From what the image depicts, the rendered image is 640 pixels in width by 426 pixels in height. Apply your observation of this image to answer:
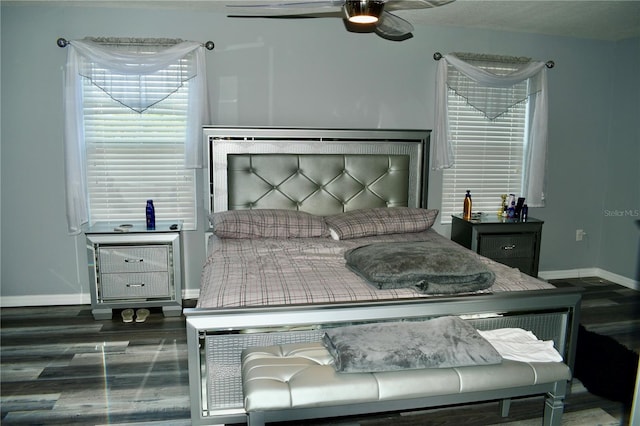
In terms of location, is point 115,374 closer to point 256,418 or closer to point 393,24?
point 256,418

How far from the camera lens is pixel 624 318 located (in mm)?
3723

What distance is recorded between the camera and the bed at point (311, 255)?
6.85 feet

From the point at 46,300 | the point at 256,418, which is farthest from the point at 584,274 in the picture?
the point at 46,300

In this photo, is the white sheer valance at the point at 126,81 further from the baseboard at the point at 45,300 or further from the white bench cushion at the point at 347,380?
the white bench cushion at the point at 347,380

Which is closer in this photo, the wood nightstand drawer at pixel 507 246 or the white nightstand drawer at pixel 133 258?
the white nightstand drawer at pixel 133 258

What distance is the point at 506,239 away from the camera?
13.1 feet

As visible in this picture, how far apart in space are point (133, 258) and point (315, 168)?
1.56 metres

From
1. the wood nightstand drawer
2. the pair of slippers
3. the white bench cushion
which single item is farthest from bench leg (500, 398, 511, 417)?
the pair of slippers

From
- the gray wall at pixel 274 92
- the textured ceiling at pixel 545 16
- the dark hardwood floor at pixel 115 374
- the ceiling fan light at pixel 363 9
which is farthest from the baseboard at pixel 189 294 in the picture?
the textured ceiling at pixel 545 16

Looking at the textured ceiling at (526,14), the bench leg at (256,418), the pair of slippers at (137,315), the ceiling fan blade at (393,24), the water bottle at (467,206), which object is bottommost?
Result: the pair of slippers at (137,315)

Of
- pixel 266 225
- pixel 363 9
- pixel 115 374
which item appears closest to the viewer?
pixel 363 9

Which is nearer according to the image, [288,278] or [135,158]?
[288,278]

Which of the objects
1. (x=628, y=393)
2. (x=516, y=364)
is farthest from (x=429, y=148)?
(x=516, y=364)

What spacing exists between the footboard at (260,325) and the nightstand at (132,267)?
5.71 ft
